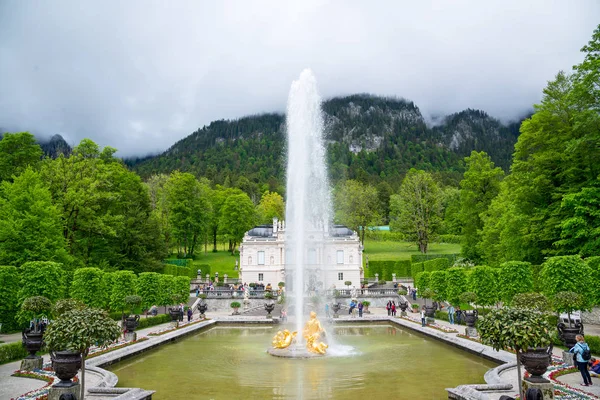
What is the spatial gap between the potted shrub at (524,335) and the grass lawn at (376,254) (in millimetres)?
54863

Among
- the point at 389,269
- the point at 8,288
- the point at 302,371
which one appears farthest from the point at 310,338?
the point at 389,269

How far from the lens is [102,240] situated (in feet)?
146

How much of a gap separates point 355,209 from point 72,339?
221 feet

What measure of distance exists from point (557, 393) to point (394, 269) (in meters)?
49.1

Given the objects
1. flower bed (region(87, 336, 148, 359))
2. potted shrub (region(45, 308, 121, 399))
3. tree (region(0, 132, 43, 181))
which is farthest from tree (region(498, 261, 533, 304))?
tree (region(0, 132, 43, 181))

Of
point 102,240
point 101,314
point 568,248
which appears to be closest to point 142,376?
point 101,314

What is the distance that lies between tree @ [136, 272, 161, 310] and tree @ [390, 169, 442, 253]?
4430 cm

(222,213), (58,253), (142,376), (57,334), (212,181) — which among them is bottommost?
(142,376)

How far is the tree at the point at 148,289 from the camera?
32.7m

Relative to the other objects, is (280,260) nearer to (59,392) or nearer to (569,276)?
(569,276)

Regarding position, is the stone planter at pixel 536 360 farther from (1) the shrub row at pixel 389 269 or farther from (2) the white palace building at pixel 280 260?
(1) the shrub row at pixel 389 269

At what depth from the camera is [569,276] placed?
23.3m

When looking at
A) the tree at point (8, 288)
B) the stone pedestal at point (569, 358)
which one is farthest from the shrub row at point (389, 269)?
the stone pedestal at point (569, 358)

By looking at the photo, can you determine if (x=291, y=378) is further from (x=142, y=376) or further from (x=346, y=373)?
(x=142, y=376)
